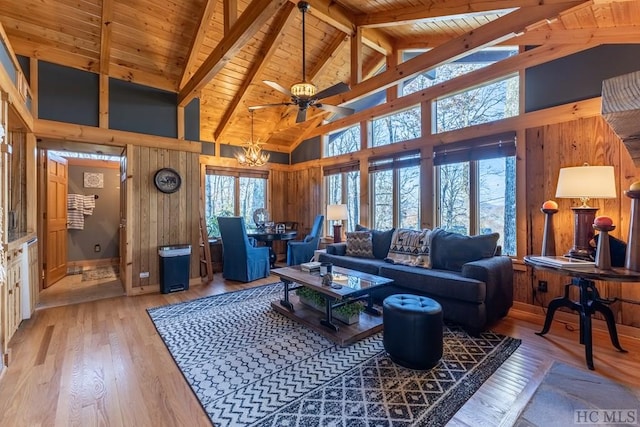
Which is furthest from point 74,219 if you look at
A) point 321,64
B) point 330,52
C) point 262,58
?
Answer: point 330,52

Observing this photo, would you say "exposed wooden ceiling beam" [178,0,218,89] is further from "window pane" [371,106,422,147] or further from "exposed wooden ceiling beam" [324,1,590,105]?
"window pane" [371,106,422,147]

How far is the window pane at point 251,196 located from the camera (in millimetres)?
6551

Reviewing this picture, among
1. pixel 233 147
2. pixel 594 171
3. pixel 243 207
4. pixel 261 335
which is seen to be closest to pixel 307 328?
pixel 261 335

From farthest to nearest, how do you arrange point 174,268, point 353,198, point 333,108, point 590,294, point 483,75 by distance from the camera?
point 353,198, point 174,268, point 483,75, point 333,108, point 590,294

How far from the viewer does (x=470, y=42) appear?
2914mm

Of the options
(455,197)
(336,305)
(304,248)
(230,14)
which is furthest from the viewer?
(304,248)

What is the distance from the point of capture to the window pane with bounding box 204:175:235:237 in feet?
20.0

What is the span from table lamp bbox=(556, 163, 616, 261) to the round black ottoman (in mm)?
1695

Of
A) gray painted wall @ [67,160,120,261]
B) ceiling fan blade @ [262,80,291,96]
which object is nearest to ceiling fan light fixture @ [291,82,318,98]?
ceiling fan blade @ [262,80,291,96]

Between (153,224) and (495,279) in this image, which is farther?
(153,224)

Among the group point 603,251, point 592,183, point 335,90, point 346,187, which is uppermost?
point 335,90

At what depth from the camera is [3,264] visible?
2281 millimetres

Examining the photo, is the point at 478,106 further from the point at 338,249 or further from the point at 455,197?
the point at 338,249

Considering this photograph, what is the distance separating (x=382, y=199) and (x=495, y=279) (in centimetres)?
260
